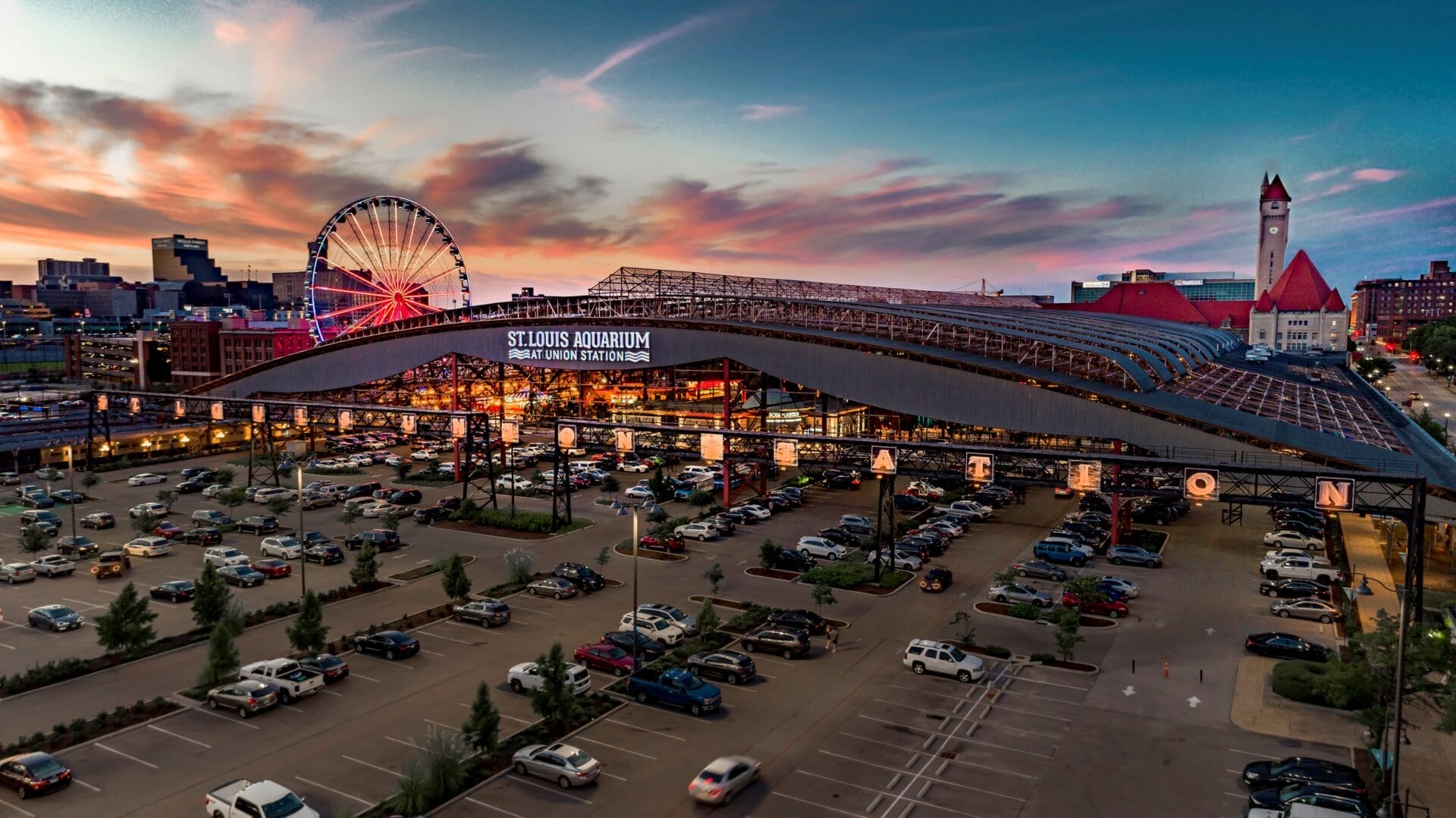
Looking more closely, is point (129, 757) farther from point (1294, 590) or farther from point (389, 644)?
point (1294, 590)

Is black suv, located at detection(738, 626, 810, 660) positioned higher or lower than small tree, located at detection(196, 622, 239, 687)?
lower

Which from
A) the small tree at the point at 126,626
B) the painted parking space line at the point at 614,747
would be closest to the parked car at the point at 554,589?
the painted parking space line at the point at 614,747

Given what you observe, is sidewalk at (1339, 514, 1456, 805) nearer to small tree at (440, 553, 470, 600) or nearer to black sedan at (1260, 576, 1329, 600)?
black sedan at (1260, 576, 1329, 600)

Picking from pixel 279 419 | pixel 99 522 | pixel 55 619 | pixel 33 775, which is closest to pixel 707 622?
pixel 33 775

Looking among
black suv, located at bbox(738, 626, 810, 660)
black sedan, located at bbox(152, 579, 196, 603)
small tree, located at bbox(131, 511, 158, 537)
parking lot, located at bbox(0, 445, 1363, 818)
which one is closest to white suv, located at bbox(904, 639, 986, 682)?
parking lot, located at bbox(0, 445, 1363, 818)

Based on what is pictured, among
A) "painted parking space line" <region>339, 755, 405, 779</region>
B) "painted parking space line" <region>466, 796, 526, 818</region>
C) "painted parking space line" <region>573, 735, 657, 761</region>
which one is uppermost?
"painted parking space line" <region>339, 755, 405, 779</region>
